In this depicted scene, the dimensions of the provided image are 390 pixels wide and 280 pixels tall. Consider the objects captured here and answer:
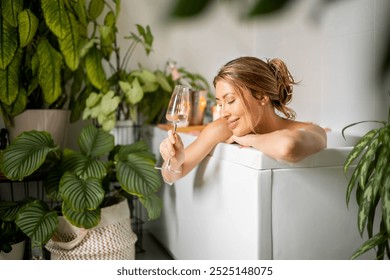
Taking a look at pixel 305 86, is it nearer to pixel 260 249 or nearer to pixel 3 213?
pixel 260 249

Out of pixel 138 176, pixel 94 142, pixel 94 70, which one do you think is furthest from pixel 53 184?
pixel 94 70

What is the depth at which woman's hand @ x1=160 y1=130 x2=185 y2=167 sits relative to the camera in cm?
140

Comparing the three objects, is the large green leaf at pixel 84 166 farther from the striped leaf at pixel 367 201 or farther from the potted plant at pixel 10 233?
the striped leaf at pixel 367 201

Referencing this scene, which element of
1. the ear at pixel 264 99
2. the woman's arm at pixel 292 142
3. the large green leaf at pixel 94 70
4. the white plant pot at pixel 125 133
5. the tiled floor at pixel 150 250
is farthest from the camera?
the white plant pot at pixel 125 133

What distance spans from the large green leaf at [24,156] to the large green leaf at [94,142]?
0.48 feet

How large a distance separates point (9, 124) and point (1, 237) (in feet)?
1.68

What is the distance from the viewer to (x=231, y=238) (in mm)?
1459

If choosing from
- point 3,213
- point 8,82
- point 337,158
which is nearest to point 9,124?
point 8,82

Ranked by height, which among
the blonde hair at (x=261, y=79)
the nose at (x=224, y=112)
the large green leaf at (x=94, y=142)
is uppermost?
the blonde hair at (x=261, y=79)

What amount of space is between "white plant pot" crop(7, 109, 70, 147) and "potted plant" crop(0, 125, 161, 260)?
0.22 metres

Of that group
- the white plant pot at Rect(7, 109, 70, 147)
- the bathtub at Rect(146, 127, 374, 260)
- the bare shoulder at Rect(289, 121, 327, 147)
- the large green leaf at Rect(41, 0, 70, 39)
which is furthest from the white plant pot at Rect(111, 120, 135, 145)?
the bare shoulder at Rect(289, 121, 327, 147)

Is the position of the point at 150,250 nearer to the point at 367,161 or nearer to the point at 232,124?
the point at 232,124

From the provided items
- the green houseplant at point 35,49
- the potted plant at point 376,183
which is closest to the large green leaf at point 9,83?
the green houseplant at point 35,49

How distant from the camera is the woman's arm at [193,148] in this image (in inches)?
56.9
